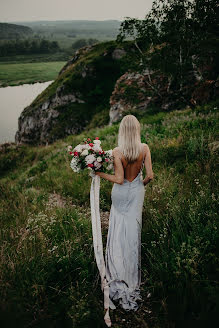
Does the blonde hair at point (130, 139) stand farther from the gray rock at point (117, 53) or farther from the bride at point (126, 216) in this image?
the gray rock at point (117, 53)

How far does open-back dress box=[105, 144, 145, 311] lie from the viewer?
3441mm

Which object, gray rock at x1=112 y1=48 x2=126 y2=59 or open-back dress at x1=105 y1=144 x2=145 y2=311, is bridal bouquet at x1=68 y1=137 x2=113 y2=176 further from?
gray rock at x1=112 y1=48 x2=126 y2=59

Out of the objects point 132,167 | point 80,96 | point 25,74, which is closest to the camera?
point 132,167

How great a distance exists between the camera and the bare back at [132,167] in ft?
11.5

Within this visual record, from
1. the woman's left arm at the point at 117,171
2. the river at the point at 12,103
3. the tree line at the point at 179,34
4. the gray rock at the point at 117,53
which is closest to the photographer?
the woman's left arm at the point at 117,171

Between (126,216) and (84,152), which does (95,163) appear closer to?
(84,152)

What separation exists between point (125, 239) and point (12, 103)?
61.9m

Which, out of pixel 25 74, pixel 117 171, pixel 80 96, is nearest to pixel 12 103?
pixel 80 96

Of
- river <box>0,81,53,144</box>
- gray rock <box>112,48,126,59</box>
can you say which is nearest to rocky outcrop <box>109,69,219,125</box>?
gray rock <box>112,48,126,59</box>

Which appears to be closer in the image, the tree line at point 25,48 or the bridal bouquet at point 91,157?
the bridal bouquet at point 91,157

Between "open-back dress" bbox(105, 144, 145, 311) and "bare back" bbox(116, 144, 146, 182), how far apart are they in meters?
0.05

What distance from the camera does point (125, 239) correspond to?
3623 mm

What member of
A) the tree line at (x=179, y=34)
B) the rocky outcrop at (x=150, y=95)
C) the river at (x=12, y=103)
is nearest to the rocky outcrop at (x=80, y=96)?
the river at (x=12, y=103)

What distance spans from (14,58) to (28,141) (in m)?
115
